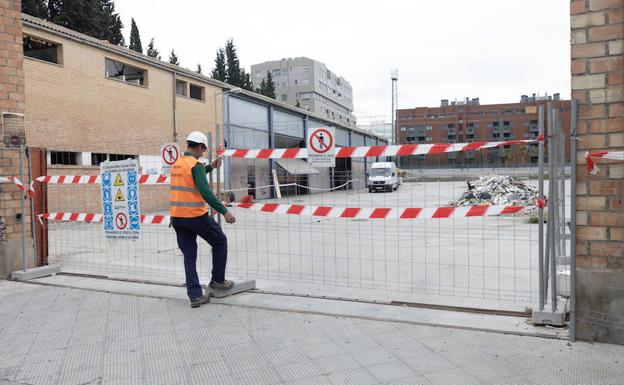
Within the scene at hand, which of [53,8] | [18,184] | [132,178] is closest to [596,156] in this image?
[132,178]

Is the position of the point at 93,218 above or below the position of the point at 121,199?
below

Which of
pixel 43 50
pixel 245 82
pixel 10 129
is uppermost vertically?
pixel 245 82

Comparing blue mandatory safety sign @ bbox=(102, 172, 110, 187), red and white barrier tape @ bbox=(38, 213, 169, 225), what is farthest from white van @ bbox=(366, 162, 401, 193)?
blue mandatory safety sign @ bbox=(102, 172, 110, 187)

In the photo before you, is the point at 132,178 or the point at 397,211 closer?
the point at 397,211

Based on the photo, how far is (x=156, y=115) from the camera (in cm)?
2294

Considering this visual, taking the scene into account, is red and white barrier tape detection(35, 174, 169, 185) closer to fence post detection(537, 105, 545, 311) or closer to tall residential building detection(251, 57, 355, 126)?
fence post detection(537, 105, 545, 311)

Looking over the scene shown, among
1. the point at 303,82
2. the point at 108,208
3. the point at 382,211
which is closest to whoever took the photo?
the point at 382,211

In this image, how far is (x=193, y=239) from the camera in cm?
533

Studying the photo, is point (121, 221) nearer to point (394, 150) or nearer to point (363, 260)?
point (394, 150)

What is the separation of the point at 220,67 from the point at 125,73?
4791cm

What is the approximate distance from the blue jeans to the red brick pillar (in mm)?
3251

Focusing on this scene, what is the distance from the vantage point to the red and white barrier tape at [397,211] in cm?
469

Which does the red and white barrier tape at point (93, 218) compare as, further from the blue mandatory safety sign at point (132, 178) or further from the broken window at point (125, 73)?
the broken window at point (125, 73)

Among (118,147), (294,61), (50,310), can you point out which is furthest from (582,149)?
(294,61)
